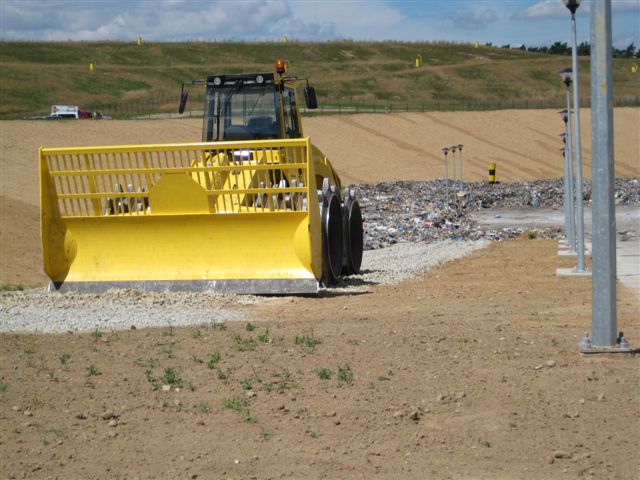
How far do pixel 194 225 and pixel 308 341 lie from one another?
4.66m

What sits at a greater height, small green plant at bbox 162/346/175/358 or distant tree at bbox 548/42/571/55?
distant tree at bbox 548/42/571/55

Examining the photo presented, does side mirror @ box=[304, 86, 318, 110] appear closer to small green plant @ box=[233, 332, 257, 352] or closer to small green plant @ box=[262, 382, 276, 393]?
small green plant @ box=[233, 332, 257, 352]

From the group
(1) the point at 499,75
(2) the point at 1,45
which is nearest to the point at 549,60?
(1) the point at 499,75

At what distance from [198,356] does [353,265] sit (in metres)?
7.61

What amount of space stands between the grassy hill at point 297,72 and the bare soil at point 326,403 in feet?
175

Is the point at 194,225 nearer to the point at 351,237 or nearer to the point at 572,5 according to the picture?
the point at 351,237

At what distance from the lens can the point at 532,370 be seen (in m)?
8.24

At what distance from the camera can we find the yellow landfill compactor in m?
13.3

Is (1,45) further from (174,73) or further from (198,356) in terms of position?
(198,356)

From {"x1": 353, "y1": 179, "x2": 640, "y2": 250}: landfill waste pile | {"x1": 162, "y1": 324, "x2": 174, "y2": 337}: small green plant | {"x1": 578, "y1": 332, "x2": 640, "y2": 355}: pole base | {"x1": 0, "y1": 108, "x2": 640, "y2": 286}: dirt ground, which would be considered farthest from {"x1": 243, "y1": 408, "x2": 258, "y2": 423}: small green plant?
{"x1": 0, "y1": 108, "x2": 640, "y2": 286}: dirt ground

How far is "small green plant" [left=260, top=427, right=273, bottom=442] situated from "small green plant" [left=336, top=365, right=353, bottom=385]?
1.13 metres

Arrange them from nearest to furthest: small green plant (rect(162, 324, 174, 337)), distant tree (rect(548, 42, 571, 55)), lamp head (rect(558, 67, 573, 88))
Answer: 1. small green plant (rect(162, 324, 174, 337))
2. lamp head (rect(558, 67, 573, 88))
3. distant tree (rect(548, 42, 571, 55))

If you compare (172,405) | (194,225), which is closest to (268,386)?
(172,405)

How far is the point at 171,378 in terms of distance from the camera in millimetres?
8242
